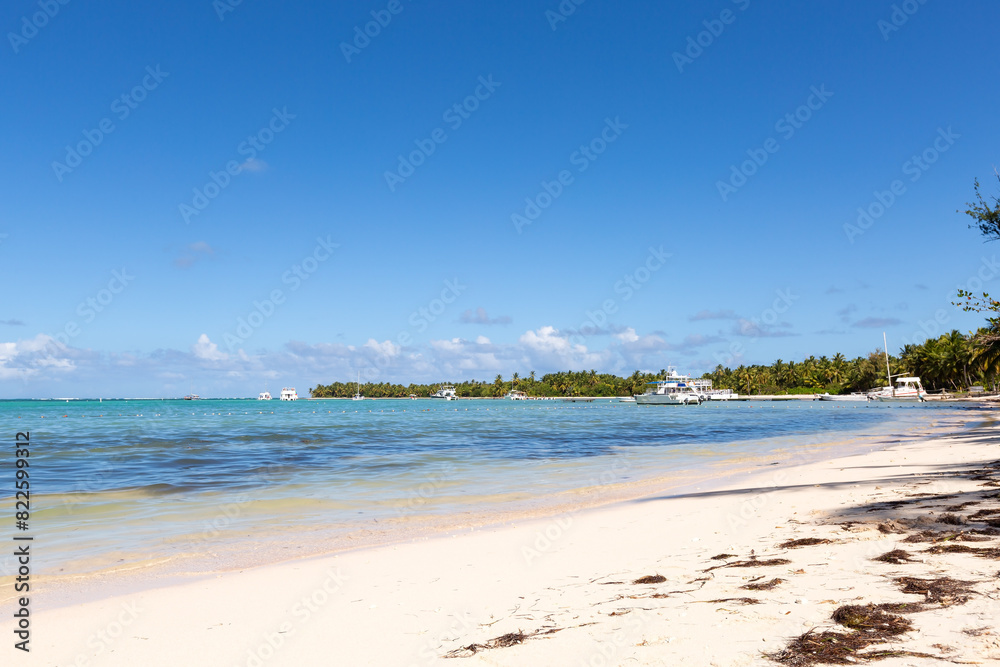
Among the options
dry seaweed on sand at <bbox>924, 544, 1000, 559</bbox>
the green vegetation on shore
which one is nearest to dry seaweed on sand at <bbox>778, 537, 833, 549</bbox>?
dry seaweed on sand at <bbox>924, 544, 1000, 559</bbox>

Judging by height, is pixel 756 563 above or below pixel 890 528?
below

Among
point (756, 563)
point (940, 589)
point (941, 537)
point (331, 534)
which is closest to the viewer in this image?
point (940, 589)

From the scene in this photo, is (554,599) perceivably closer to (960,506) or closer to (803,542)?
(803,542)

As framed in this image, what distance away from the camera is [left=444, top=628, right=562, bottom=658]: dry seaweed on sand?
459 centimetres

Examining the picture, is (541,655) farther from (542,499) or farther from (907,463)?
(907,463)

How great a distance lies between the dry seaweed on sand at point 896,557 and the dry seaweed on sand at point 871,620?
1537 mm

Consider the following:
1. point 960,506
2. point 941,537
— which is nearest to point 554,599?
point 941,537

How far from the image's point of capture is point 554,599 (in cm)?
586

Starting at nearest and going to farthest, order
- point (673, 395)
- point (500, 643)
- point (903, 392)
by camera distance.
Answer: point (500, 643), point (903, 392), point (673, 395)

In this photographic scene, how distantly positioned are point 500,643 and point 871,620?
279cm

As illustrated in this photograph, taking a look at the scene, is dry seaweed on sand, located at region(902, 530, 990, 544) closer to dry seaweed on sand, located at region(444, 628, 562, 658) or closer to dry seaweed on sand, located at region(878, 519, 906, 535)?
dry seaweed on sand, located at region(878, 519, 906, 535)

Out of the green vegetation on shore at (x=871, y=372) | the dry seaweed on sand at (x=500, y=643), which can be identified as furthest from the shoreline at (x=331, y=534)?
the green vegetation on shore at (x=871, y=372)

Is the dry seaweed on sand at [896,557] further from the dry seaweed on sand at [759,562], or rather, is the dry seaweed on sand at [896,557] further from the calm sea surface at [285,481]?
the calm sea surface at [285,481]

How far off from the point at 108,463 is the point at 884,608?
2458cm
